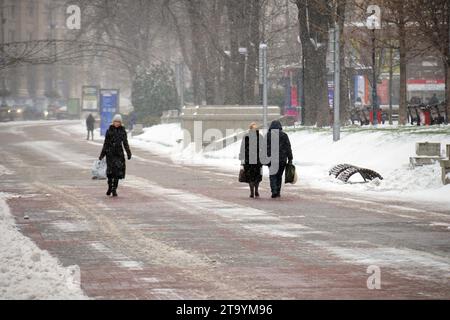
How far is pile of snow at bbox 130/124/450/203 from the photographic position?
2533 centimetres

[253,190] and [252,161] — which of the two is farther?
[253,190]

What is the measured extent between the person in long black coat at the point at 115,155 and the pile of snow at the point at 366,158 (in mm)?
5195

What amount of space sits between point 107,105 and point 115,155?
146 feet

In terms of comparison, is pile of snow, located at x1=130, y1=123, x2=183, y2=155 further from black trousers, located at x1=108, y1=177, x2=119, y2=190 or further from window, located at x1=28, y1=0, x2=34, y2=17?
window, located at x1=28, y1=0, x2=34, y2=17

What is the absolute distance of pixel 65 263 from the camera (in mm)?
13031

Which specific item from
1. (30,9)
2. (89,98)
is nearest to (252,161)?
(89,98)

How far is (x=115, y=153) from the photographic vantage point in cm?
2427

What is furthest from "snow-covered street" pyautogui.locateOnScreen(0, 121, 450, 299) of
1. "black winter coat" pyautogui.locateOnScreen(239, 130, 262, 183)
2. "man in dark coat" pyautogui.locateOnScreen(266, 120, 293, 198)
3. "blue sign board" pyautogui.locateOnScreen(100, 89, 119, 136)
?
"blue sign board" pyautogui.locateOnScreen(100, 89, 119, 136)

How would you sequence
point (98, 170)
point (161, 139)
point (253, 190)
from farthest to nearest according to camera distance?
point (161, 139)
point (98, 170)
point (253, 190)

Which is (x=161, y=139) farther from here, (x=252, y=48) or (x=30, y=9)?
(x=30, y=9)

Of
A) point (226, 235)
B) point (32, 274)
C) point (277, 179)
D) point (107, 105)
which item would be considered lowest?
point (226, 235)

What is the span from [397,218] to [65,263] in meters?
→ 7.49

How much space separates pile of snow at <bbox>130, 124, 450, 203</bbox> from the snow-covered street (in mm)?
73
